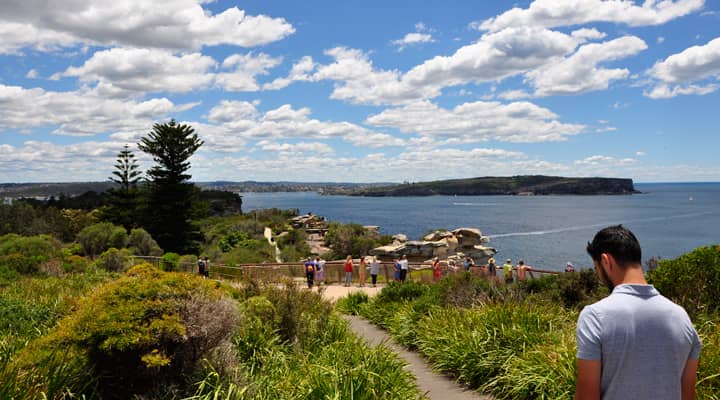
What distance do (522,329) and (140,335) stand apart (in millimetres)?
4672

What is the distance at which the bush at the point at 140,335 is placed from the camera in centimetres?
517

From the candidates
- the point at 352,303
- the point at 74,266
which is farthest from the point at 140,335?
the point at 74,266

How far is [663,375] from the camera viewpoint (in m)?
2.61

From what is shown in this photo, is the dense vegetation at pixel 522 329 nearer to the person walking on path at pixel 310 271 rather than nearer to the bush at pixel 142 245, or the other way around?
the person walking on path at pixel 310 271

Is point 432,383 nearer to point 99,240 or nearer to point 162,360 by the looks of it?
point 162,360

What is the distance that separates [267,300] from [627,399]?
5.81m

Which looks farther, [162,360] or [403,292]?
[403,292]

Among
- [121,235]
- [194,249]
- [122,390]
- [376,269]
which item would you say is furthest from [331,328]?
[194,249]

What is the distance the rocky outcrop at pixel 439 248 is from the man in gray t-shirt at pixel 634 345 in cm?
3006

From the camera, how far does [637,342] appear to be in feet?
8.36

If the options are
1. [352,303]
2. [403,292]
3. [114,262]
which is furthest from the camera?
[114,262]

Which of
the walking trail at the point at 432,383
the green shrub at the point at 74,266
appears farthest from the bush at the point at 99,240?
the walking trail at the point at 432,383

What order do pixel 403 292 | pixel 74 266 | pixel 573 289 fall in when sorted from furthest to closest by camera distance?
pixel 74 266 < pixel 403 292 < pixel 573 289

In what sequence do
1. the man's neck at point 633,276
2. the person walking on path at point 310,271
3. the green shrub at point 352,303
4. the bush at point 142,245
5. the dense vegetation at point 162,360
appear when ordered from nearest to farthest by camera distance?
the man's neck at point 633,276
the dense vegetation at point 162,360
the green shrub at point 352,303
the person walking on path at point 310,271
the bush at point 142,245
